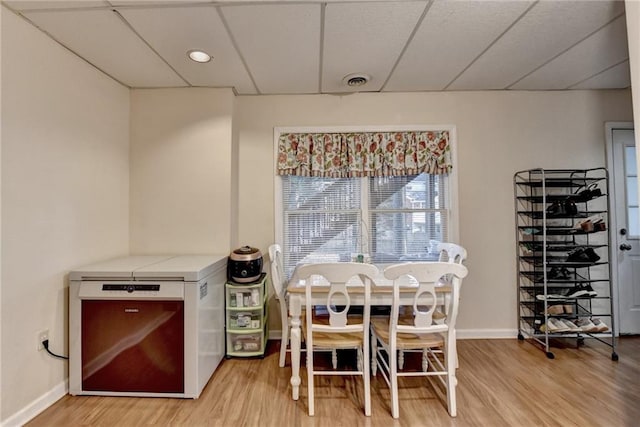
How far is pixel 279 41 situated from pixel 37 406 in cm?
282

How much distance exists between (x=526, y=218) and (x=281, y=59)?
8.94 ft

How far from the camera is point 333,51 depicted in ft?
7.14

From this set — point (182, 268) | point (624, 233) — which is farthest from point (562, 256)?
point (182, 268)

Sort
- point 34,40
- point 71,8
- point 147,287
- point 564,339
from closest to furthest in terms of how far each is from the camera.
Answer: point 71,8, point 34,40, point 147,287, point 564,339

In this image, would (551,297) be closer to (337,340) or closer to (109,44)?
(337,340)

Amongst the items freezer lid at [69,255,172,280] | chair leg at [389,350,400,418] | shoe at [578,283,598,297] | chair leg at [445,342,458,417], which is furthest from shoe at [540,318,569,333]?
freezer lid at [69,255,172,280]

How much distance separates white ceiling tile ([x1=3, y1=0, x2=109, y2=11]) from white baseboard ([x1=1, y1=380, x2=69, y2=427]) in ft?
7.69

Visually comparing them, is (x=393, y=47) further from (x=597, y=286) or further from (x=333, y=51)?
(x=597, y=286)

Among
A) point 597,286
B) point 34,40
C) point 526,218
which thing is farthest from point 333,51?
point 597,286

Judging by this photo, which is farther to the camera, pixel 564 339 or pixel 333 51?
pixel 564 339

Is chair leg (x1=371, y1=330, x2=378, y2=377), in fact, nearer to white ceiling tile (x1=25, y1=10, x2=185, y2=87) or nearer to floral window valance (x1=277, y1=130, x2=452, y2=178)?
floral window valance (x1=277, y1=130, x2=452, y2=178)

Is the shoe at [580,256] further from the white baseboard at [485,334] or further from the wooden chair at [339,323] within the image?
the wooden chair at [339,323]

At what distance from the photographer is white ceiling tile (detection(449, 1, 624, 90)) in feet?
5.81

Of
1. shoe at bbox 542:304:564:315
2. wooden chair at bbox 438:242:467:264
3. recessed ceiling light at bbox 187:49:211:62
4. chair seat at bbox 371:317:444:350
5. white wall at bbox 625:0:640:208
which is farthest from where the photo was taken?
shoe at bbox 542:304:564:315
